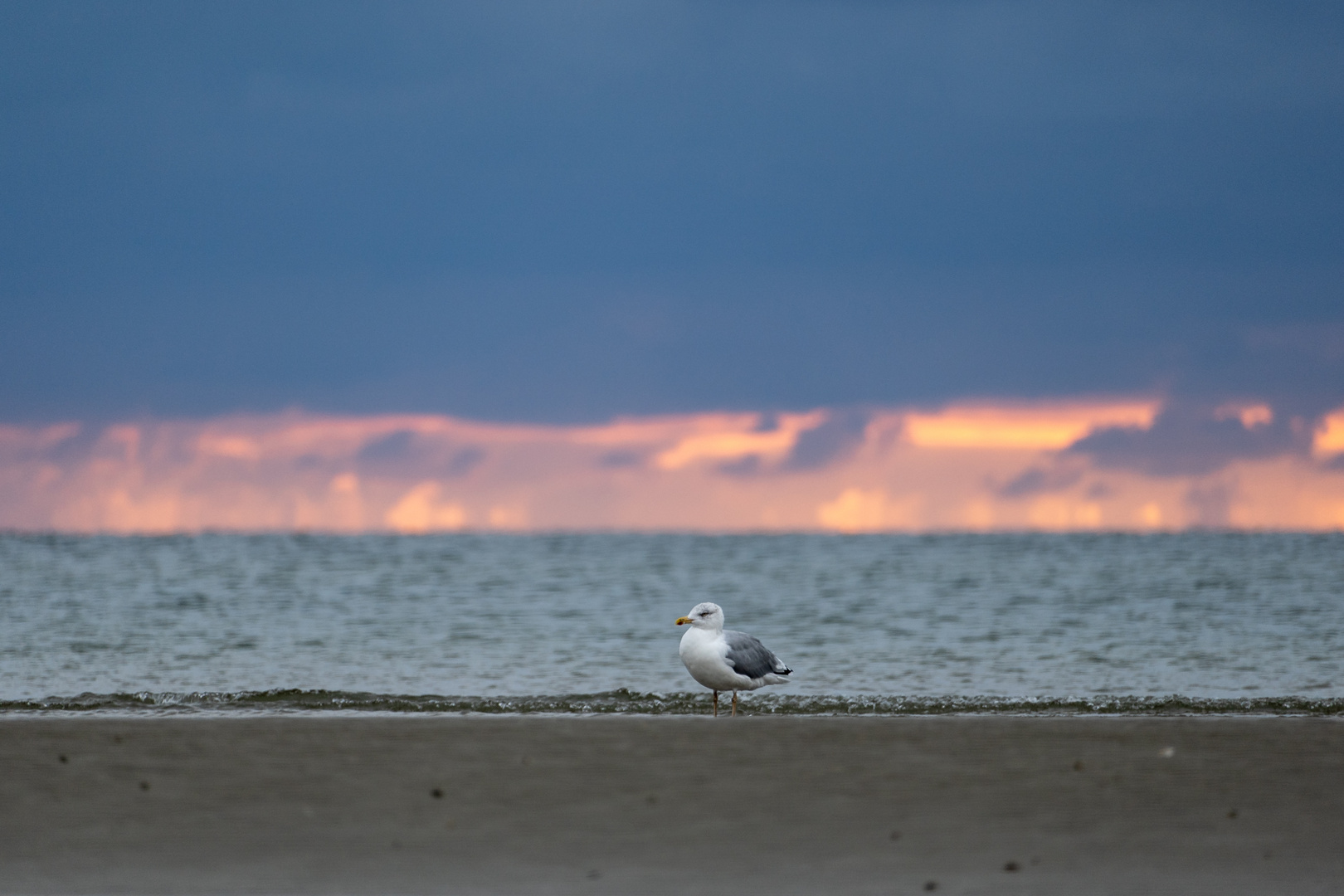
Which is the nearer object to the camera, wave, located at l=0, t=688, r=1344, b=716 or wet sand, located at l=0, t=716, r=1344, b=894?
wet sand, located at l=0, t=716, r=1344, b=894

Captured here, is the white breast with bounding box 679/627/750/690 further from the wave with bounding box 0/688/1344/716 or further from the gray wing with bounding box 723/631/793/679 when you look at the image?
the wave with bounding box 0/688/1344/716

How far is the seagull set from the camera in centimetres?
1465

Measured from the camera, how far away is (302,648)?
72.2 ft

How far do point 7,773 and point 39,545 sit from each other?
61293mm

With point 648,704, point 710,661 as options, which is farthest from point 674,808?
point 648,704

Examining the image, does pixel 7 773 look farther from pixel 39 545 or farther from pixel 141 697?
pixel 39 545

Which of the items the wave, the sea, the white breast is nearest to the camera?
the white breast

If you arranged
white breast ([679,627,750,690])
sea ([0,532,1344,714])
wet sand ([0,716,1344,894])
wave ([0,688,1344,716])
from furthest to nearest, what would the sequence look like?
sea ([0,532,1344,714])
wave ([0,688,1344,716])
white breast ([679,627,750,690])
wet sand ([0,716,1344,894])

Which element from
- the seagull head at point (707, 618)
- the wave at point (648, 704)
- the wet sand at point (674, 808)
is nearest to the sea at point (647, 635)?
the wave at point (648, 704)

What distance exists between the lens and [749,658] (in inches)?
586

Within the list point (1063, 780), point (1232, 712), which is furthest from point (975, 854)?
point (1232, 712)

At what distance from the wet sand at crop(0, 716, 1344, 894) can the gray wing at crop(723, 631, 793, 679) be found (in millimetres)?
2065

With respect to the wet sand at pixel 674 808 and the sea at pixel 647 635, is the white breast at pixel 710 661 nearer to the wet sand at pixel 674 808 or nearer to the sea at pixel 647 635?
the sea at pixel 647 635

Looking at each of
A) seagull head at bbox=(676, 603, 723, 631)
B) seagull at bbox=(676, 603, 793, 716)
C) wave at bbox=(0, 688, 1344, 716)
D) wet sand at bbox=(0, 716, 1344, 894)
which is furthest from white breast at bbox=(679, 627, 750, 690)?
wet sand at bbox=(0, 716, 1344, 894)
